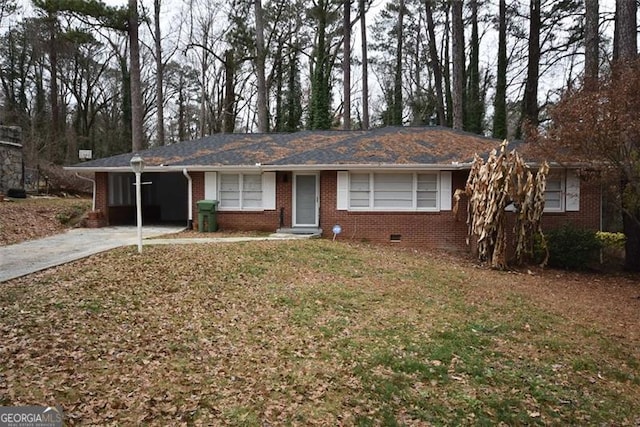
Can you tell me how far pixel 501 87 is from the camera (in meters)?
23.0

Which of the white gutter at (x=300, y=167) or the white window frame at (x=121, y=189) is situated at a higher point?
the white gutter at (x=300, y=167)

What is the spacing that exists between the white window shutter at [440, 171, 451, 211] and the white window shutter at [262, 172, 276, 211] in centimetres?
530

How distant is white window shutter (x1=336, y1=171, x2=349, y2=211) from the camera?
1280cm

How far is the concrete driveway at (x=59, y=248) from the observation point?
714 cm

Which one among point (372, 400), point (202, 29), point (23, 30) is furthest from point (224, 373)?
point (23, 30)

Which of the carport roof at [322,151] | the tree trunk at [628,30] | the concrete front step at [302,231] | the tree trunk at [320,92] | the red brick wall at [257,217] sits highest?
the tree trunk at [320,92]

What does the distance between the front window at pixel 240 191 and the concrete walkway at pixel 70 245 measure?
1.78m

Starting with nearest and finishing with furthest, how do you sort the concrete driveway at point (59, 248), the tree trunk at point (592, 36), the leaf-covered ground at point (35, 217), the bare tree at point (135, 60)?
the concrete driveway at point (59, 248) → the leaf-covered ground at point (35, 217) → the tree trunk at point (592, 36) → the bare tree at point (135, 60)

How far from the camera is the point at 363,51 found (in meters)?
26.3

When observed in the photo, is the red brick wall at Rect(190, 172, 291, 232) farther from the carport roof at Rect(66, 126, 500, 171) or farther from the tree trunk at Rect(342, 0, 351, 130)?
the tree trunk at Rect(342, 0, 351, 130)

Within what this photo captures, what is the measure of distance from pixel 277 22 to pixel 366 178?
57.9 ft

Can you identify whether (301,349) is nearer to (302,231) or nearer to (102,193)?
(302,231)

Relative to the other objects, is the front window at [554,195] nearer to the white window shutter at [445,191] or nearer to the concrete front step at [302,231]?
the white window shutter at [445,191]

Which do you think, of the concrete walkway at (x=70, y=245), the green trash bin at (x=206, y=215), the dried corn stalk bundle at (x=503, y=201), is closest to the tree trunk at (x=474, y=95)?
the dried corn stalk bundle at (x=503, y=201)
